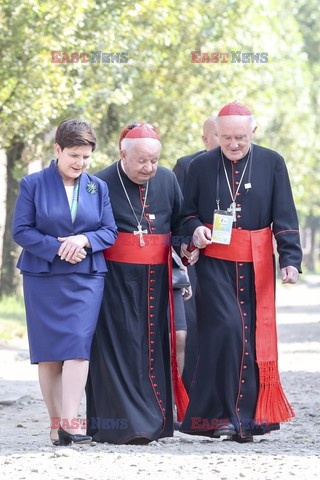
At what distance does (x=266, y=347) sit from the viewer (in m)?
9.23

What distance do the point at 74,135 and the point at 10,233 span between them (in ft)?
52.3

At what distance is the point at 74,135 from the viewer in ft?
28.3

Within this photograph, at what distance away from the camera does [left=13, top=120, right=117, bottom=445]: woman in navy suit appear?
858cm

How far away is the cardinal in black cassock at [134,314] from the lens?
29.7ft

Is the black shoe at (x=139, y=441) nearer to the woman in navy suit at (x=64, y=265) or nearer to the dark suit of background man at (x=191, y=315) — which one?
the woman in navy suit at (x=64, y=265)

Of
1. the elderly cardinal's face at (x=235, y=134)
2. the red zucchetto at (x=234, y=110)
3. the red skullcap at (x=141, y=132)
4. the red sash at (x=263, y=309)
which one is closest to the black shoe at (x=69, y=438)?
the red sash at (x=263, y=309)

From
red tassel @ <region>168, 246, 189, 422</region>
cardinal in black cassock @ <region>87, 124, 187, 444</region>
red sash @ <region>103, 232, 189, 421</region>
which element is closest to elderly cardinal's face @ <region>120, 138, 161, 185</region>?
cardinal in black cassock @ <region>87, 124, 187, 444</region>

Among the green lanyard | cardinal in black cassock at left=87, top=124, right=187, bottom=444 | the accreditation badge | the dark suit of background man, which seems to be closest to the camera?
the green lanyard

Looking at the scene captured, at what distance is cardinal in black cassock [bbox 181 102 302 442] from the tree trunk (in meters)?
15.2

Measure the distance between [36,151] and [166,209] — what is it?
1529cm

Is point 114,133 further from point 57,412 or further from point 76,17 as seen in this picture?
point 57,412

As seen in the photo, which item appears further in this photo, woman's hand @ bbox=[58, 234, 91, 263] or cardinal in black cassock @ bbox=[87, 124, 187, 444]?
cardinal in black cassock @ bbox=[87, 124, 187, 444]

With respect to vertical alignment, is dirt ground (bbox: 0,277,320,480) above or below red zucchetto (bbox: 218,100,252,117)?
below

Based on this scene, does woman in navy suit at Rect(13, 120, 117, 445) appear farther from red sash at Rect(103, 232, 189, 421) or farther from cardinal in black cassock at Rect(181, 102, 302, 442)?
cardinal in black cassock at Rect(181, 102, 302, 442)
